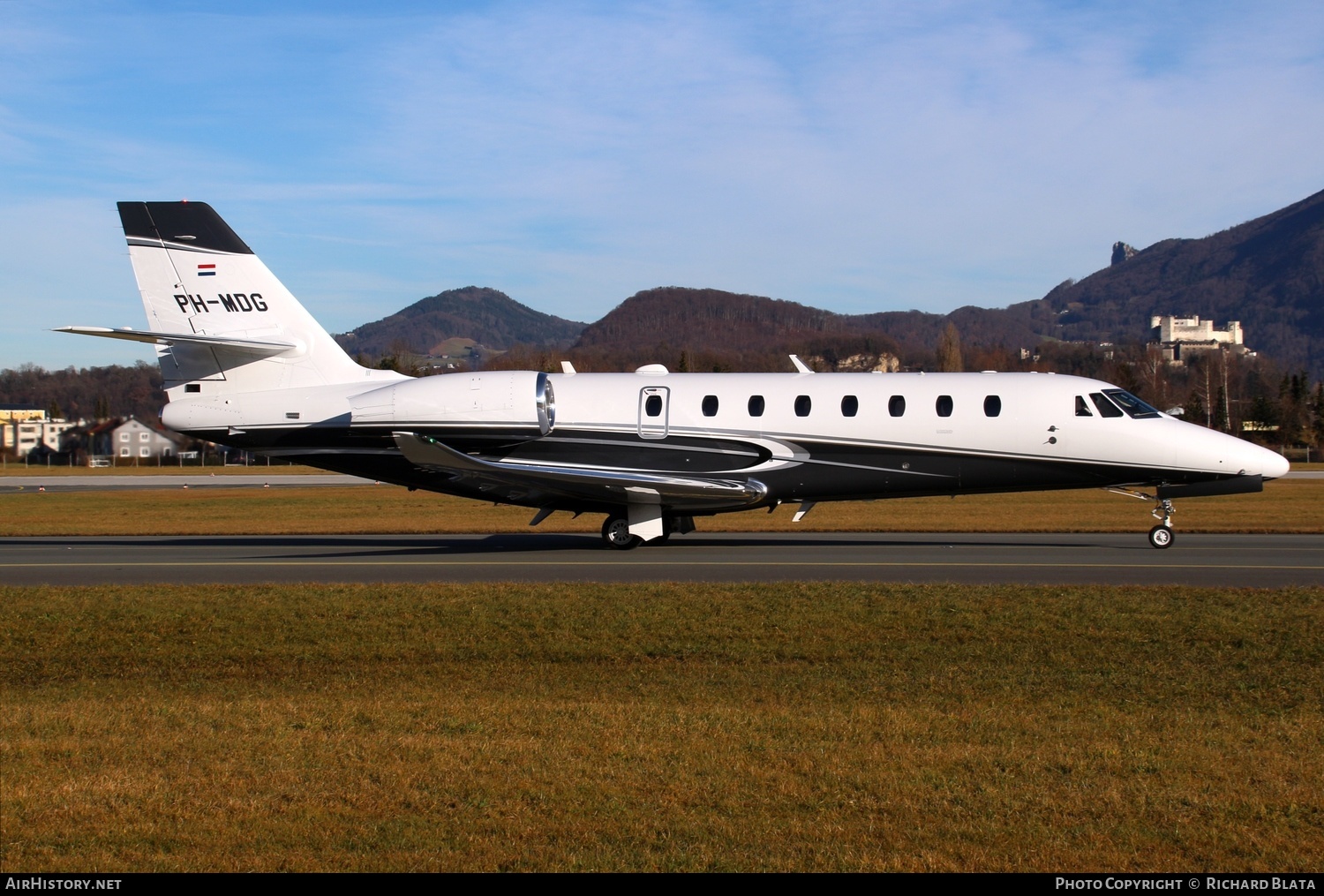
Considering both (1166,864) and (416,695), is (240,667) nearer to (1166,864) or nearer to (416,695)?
(416,695)

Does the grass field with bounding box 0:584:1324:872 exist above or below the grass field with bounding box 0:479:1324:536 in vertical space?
above

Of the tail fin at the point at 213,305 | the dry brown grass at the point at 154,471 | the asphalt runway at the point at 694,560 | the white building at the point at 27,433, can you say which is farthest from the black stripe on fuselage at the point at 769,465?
the white building at the point at 27,433

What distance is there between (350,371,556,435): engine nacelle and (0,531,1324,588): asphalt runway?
8.12 ft

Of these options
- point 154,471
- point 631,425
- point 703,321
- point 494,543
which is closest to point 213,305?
point 494,543

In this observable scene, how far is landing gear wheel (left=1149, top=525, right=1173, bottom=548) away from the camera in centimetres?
2089

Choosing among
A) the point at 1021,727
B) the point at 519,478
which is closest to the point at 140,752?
the point at 1021,727

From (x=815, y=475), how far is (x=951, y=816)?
14.9m

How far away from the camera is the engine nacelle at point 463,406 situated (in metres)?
21.2

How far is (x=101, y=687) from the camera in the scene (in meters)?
10.2

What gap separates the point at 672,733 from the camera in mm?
8172

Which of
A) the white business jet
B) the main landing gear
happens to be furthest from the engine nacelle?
the main landing gear

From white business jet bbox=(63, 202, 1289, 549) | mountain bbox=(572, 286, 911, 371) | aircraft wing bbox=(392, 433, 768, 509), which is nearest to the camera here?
aircraft wing bbox=(392, 433, 768, 509)

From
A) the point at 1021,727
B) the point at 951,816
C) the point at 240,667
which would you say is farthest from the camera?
the point at 240,667

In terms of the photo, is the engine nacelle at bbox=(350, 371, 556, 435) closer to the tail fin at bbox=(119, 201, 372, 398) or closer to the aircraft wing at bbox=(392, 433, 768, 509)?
the aircraft wing at bbox=(392, 433, 768, 509)
